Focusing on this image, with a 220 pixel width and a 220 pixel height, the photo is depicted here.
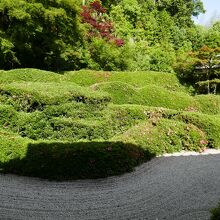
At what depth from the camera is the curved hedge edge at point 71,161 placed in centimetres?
1037

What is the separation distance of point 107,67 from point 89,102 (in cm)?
1294

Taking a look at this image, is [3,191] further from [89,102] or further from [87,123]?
[89,102]

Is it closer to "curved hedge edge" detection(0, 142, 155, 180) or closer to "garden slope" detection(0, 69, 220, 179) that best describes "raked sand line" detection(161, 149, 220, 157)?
"garden slope" detection(0, 69, 220, 179)

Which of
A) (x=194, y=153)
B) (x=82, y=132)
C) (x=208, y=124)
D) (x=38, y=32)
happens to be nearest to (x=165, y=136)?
(x=194, y=153)

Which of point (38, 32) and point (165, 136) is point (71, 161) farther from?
point (38, 32)

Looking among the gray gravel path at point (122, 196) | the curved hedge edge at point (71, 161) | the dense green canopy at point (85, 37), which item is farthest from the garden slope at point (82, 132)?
the dense green canopy at point (85, 37)

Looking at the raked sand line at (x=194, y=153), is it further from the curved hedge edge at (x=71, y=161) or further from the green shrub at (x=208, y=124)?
the curved hedge edge at (x=71, y=161)

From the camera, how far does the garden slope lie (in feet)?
34.9

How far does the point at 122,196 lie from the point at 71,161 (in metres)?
2.15

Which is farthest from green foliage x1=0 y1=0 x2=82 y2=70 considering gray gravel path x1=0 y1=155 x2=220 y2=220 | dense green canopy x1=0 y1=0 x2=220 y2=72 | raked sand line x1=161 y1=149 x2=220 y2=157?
gray gravel path x1=0 y1=155 x2=220 y2=220

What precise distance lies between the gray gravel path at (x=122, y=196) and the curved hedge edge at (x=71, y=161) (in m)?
0.30

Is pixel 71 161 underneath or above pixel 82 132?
underneath

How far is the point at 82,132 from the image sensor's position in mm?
13734

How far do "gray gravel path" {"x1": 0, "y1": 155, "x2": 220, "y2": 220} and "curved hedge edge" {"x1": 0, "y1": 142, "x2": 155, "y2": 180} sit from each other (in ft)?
0.97
